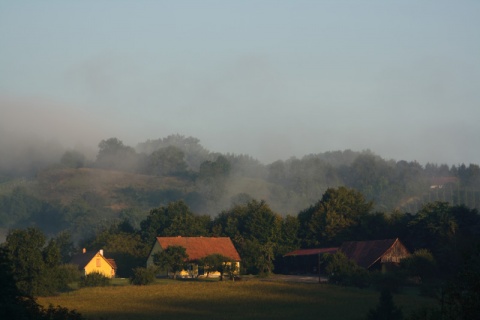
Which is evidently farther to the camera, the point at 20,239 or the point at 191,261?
the point at 191,261

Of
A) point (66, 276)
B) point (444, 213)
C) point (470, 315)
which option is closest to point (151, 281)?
point (66, 276)

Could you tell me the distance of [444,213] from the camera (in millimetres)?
87625

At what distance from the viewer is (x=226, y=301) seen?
210ft

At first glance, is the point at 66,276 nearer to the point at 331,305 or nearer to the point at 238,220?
the point at 331,305

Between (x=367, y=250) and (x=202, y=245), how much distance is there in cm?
2050

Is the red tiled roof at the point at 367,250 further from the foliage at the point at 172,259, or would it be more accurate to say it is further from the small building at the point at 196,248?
the foliage at the point at 172,259

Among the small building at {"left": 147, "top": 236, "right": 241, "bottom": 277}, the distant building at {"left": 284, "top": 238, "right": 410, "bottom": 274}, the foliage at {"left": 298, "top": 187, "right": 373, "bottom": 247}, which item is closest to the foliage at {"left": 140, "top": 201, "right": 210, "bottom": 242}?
the small building at {"left": 147, "top": 236, "right": 241, "bottom": 277}

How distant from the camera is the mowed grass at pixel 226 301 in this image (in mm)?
56688

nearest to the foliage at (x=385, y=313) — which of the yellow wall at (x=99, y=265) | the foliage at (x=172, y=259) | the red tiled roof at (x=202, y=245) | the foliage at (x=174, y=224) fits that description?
the foliage at (x=172, y=259)

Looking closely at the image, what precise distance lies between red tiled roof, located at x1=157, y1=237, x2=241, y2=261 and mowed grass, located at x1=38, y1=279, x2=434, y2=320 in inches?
630

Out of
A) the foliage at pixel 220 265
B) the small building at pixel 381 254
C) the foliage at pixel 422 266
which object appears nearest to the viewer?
the foliage at pixel 422 266

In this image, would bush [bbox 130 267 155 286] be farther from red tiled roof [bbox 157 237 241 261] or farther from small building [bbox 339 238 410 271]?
small building [bbox 339 238 410 271]

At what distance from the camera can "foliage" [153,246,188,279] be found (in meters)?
88.6

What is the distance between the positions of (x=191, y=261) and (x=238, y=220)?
705 inches
